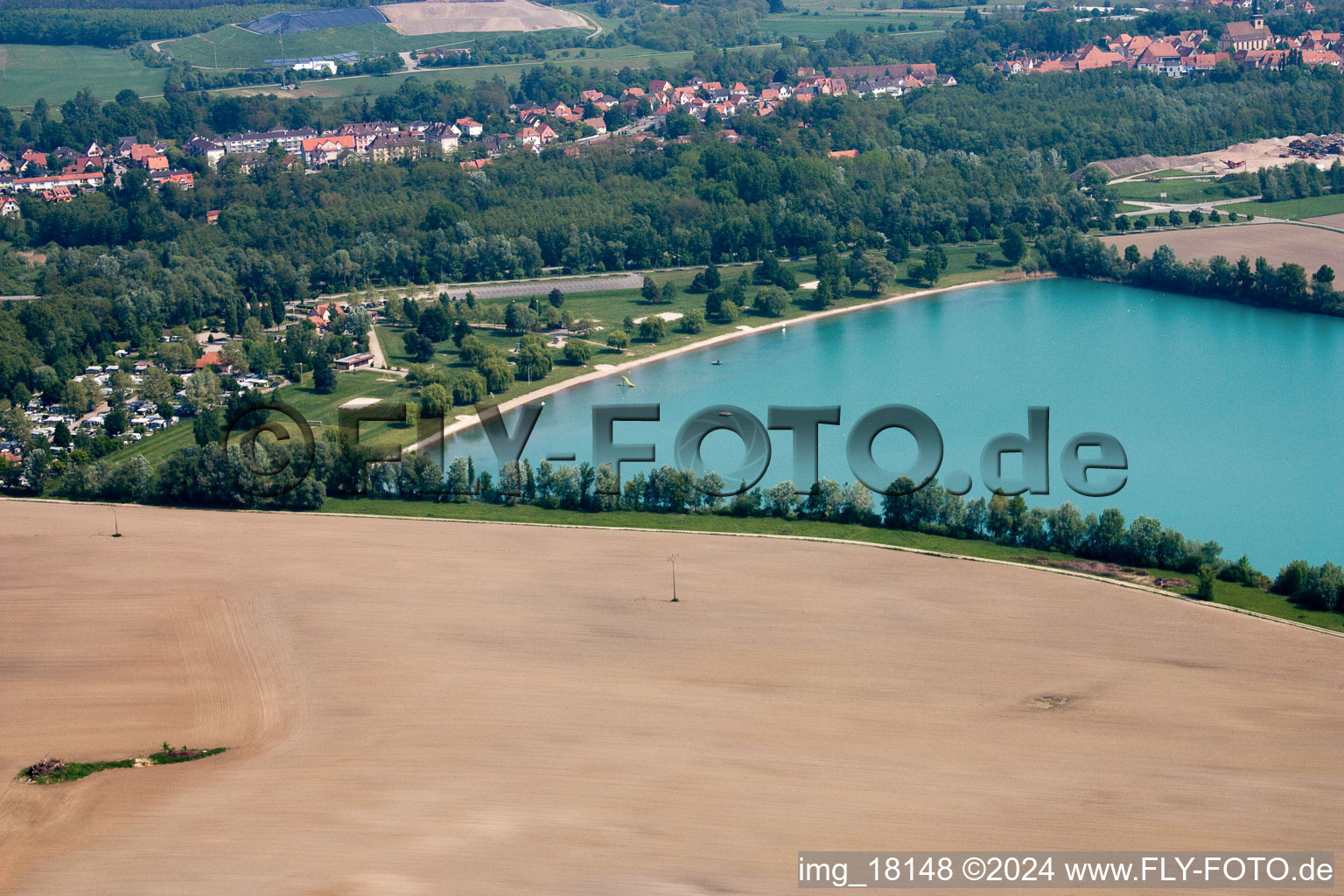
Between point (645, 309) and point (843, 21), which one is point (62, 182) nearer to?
point (645, 309)

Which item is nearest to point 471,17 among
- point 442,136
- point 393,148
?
point 442,136

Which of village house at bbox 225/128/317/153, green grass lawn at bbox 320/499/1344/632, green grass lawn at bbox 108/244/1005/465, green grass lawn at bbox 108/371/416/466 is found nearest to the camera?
green grass lawn at bbox 320/499/1344/632

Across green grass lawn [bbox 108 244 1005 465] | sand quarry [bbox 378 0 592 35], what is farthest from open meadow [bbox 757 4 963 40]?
green grass lawn [bbox 108 244 1005 465]

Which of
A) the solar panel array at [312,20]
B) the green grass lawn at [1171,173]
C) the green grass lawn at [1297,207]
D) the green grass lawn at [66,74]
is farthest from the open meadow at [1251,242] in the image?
the solar panel array at [312,20]

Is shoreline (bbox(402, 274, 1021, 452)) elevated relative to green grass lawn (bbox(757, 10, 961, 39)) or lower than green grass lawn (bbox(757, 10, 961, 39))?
lower

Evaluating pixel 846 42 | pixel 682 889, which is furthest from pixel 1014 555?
pixel 846 42

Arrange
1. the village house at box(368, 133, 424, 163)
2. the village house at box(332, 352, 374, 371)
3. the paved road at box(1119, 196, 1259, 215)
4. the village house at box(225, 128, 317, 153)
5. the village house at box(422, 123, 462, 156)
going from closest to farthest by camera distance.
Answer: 1. the village house at box(332, 352, 374, 371)
2. the paved road at box(1119, 196, 1259, 215)
3. the village house at box(368, 133, 424, 163)
4. the village house at box(225, 128, 317, 153)
5. the village house at box(422, 123, 462, 156)

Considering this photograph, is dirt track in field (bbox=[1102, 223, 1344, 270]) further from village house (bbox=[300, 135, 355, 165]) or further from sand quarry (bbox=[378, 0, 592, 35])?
sand quarry (bbox=[378, 0, 592, 35])

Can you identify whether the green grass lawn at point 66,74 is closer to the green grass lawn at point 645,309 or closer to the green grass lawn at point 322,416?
the green grass lawn at point 645,309
